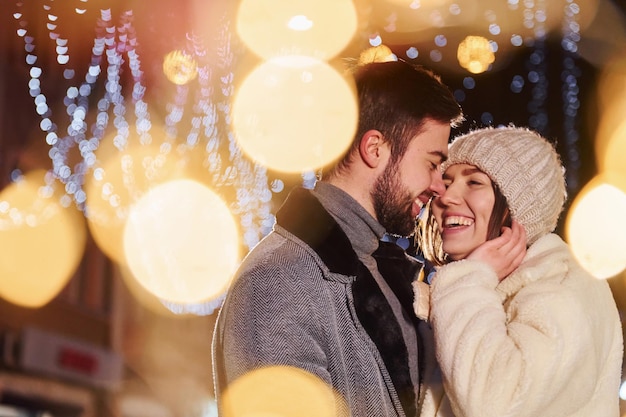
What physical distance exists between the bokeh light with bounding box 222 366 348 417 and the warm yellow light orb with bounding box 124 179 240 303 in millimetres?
16502

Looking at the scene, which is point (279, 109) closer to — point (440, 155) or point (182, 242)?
point (440, 155)

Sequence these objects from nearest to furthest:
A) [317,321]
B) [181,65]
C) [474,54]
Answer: [317,321] < [474,54] < [181,65]

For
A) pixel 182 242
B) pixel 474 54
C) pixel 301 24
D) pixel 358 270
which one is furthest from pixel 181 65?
pixel 182 242

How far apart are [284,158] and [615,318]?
9.83 meters

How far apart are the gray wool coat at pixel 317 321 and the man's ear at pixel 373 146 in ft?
1.04

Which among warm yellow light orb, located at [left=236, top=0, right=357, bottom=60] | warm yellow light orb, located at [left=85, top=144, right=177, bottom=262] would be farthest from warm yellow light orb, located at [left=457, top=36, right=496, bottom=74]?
warm yellow light orb, located at [left=85, top=144, right=177, bottom=262]

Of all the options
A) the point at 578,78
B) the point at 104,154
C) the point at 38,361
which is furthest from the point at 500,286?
the point at 104,154

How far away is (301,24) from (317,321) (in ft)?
22.1

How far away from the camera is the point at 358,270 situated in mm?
3039

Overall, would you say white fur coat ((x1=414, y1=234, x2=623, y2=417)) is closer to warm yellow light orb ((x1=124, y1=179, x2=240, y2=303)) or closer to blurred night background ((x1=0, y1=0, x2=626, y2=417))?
blurred night background ((x1=0, y1=0, x2=626, y2=417))

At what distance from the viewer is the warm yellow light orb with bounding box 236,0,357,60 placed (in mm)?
8664

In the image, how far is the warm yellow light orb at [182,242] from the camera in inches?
794

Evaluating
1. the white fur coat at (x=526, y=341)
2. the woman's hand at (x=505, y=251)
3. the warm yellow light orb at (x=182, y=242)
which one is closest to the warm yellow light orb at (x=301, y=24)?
the woman's hand at (x=505, y=251)

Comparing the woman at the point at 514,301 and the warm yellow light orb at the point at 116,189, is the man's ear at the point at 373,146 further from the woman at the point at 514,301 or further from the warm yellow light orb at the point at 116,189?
the warm yellow light orb at the point at 116,189
